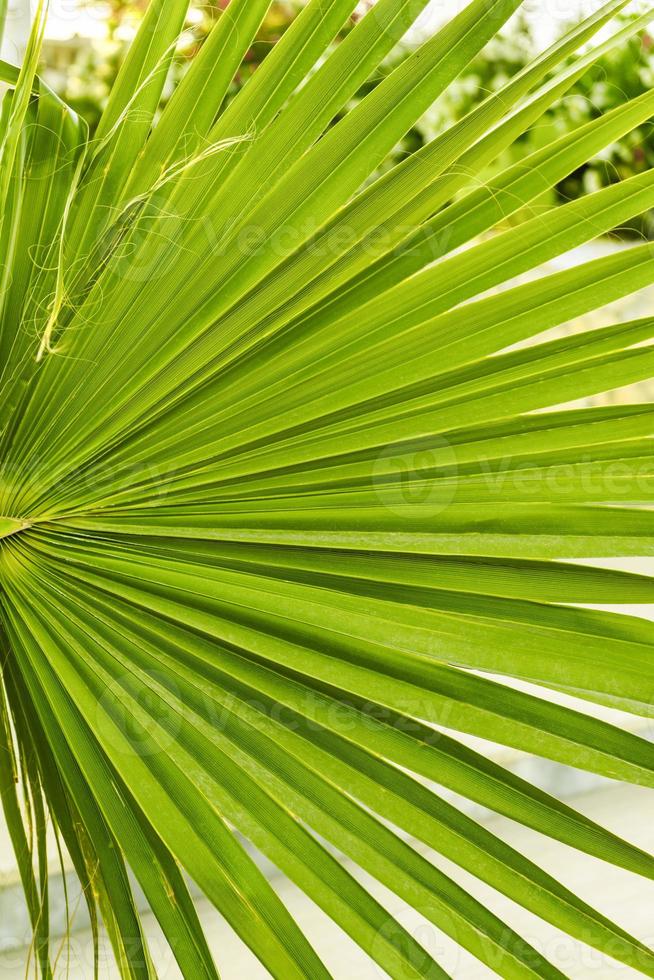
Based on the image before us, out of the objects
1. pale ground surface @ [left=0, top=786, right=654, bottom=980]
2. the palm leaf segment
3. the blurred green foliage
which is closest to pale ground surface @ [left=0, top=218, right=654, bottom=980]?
pale ground surface @ [left=0, top=786, right=654, bottom=980]

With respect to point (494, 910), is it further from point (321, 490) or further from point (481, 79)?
point (481, 79)

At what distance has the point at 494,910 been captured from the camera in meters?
1.54

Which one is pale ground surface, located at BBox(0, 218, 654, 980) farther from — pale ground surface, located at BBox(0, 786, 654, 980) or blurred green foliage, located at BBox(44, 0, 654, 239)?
blurred green foliage, located at BBox(44, 0, 654, 239)

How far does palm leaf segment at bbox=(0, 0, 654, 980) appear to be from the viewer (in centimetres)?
55

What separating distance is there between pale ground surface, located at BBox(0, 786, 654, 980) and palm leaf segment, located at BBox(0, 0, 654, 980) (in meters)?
1.00

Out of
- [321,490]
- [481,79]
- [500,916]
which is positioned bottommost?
[500,916]

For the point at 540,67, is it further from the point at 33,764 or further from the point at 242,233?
the point at 33,764

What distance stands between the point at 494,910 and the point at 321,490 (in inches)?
48.7

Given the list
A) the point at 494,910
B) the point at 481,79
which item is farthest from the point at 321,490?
the point at 481,79

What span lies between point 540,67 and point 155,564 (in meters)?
0.41

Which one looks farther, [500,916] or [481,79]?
[481,79]

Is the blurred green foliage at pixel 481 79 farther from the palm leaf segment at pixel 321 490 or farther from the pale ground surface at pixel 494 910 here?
the palm leaf segment at pixel 321 490

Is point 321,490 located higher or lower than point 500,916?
higher

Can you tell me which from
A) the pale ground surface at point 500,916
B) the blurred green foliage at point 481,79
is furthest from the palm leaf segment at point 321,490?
the blurred green foliage at point 481,79
